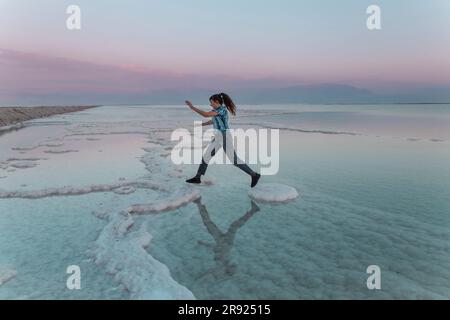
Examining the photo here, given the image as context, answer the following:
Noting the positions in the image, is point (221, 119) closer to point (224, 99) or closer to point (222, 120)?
point (222, 120)

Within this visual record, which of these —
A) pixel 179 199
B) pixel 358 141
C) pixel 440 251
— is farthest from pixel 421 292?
pixel 358 141

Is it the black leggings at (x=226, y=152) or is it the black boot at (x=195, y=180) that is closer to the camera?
the black leggings at (x=226, y=152)

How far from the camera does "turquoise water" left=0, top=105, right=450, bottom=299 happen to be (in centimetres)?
368

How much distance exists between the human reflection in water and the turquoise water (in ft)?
0.08

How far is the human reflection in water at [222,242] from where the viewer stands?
3.97 m

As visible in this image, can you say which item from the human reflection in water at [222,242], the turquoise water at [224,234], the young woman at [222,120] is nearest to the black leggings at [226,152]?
the young woman at [222,120]

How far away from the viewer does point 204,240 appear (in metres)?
4.89

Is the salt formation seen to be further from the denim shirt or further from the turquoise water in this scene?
the denim shirt

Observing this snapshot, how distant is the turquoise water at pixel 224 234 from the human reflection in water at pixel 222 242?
0.02 m

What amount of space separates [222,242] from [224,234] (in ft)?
1.02

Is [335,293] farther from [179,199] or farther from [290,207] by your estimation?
[179,199]

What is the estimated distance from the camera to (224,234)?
16.8 feet

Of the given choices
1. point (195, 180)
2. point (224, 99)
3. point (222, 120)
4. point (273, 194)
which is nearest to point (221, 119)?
point (222, 120)

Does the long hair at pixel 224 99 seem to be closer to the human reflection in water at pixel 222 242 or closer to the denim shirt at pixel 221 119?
the denim shirt at pixel 221 119
